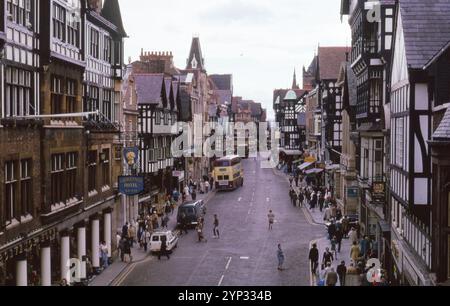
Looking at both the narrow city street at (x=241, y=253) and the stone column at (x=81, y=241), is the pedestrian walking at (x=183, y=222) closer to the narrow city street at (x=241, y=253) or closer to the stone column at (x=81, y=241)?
the narrow city street at (x=241, y=253)

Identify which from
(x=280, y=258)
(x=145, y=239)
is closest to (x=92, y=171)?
(x=145, y=239)

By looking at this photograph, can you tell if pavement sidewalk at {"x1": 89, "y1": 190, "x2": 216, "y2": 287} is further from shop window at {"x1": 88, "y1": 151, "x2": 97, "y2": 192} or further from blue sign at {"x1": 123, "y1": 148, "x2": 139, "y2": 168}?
blue sign at {"x1": 123, "y1": 148, "x2": 139, "y2": 168}

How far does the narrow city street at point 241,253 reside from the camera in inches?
1186

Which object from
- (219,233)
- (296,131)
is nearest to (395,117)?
(219,233)

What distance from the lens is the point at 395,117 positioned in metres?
26.6

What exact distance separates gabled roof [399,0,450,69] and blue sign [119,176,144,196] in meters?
15.3

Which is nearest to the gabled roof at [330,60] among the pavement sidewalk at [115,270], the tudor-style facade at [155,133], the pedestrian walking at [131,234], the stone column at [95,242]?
the tudor-style facade at [155,133]

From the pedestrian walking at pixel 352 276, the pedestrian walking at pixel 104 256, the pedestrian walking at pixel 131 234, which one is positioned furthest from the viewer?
the pedestrian walking at pixel 131 234

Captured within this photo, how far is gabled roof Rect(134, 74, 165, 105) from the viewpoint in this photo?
187 feet

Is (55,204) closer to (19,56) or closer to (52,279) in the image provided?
(52,279)

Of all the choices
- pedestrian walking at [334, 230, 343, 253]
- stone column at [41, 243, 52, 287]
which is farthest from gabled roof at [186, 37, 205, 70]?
stone column at [41, 243, 52, 287]

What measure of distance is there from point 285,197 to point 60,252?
40466mm

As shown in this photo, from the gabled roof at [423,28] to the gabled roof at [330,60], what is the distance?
45.2 metres

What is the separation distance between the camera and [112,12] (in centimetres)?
4000
